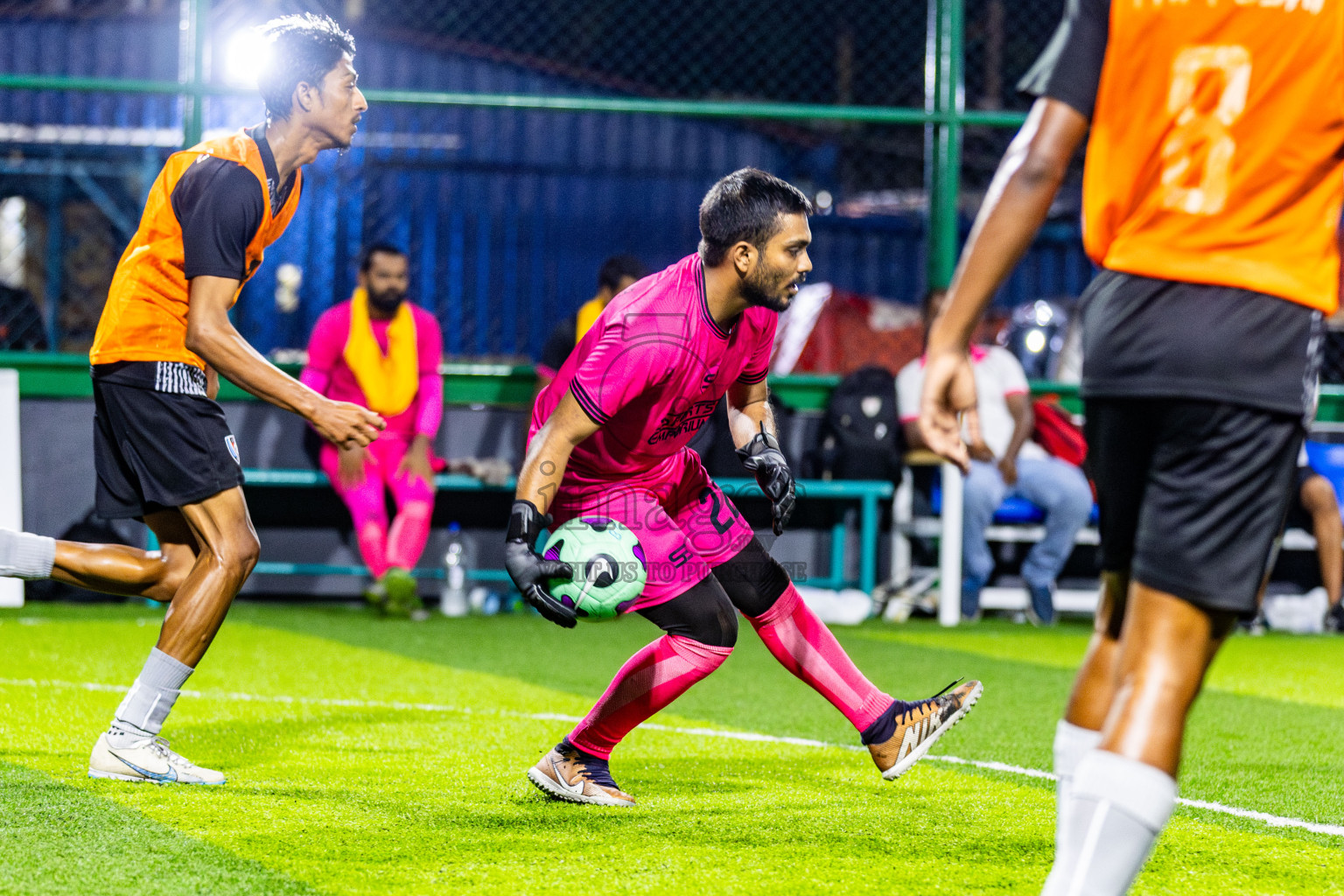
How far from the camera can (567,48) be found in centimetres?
1631

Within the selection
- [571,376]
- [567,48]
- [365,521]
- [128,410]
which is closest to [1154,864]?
[571,376]

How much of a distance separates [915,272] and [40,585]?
8.98 m

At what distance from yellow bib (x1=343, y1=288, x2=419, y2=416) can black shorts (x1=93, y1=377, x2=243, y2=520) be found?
4.87 metres

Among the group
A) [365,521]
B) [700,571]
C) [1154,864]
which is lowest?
[365,521]

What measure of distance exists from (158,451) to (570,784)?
4.82 ft

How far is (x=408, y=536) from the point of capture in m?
9.19

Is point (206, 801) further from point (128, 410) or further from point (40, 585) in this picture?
point (40, 585)

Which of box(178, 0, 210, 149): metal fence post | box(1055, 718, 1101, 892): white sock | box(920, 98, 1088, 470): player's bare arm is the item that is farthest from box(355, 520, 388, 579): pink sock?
box(920, 98, 1088, 470): player's bare arm

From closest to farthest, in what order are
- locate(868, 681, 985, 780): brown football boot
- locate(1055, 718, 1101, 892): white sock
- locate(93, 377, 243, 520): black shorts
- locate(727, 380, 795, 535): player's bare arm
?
locate(1055, 718, 1101, 892): white sock, locate(868, 681, 985, 780): brown football boot, locate(727, 380, 795, 535): player's bare arm, locate(93, 377, 243, 520): black shorts

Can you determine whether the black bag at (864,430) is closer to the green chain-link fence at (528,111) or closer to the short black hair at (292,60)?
the green chain-link fence at (528,111)

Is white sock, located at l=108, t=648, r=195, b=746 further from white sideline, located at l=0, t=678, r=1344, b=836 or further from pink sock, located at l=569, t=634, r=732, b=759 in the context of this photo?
white sideline, located at l=0, t=678, r=1344, b=836

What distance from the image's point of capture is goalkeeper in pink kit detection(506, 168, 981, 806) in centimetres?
380

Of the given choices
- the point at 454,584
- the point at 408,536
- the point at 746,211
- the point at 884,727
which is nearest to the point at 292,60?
the point at 746,211

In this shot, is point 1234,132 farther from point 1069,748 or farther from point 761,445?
point 761,445
